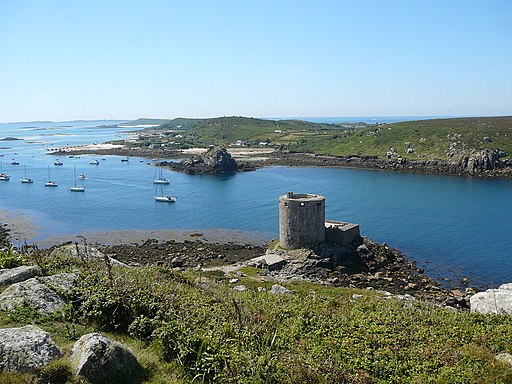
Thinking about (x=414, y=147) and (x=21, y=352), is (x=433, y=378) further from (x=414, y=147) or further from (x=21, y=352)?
(x=414, y=147)

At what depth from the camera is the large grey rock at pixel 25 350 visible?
834 centimetres

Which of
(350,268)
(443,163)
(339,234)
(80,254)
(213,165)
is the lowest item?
(350,268)

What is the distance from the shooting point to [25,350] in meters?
8.60

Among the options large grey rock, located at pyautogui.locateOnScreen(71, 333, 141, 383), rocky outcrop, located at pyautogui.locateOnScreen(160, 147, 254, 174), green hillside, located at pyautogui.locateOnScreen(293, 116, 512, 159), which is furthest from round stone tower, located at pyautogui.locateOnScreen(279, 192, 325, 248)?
green hillside, located at pyautogui.locateOnScreen(293, 116, 512, 159)

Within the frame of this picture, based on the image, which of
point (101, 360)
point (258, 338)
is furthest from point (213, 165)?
point (101, 360)

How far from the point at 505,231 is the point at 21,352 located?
189 ft

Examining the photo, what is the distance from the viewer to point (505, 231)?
53.9 metres

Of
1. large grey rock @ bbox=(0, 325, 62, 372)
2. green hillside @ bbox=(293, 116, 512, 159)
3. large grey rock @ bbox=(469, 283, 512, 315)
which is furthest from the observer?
green hillside @ bbox=(293, 116, 512, 159)

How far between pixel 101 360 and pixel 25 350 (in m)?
1.47

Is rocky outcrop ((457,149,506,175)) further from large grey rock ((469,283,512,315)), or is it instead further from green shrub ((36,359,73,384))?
green shrub ((36,359,73,384))

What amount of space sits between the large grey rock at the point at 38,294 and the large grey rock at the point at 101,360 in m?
3.13

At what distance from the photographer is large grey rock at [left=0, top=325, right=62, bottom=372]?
8.34m

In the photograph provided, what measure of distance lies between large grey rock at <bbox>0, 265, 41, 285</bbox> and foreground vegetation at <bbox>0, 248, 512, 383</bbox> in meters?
0.57

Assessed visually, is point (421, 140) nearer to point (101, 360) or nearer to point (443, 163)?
point (443, 163)
